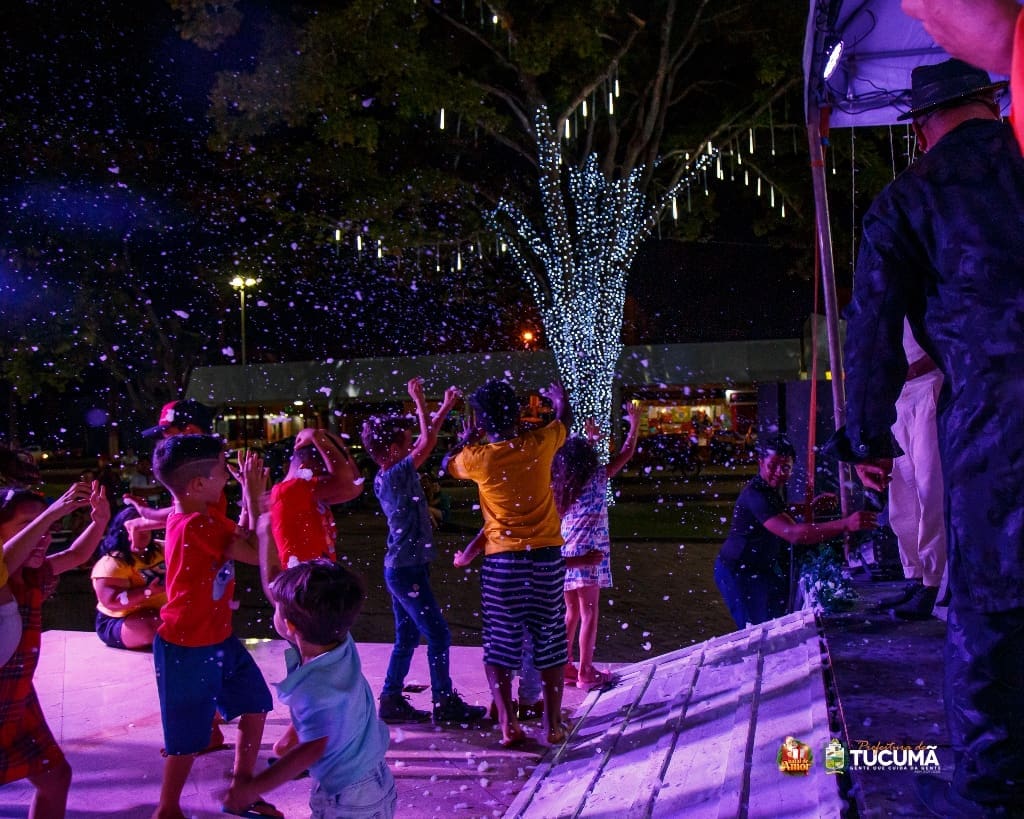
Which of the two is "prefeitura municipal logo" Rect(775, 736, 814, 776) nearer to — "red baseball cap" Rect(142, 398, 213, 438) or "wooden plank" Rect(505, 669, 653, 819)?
"wooden plank" Rect(505, 669, 653, 819)

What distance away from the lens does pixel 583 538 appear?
567 cm

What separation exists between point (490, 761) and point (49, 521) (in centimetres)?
235

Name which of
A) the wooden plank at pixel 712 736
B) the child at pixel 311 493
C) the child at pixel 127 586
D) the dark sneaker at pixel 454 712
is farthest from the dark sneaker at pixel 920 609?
the child at pixel 127 586

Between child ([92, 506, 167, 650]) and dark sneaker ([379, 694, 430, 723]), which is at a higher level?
child ([92, 506, 167, 650])

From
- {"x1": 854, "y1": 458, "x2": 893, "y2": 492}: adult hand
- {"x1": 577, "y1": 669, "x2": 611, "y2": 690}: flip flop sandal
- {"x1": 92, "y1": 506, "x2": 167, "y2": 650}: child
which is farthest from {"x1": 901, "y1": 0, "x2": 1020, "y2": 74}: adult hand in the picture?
{"x1": 92, "y1": 506, "x2": 167, "y2": 650}: child

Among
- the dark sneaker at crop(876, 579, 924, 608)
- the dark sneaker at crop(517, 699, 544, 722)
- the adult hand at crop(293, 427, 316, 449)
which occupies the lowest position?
the dark sneaker at crop(517, 699, 544, 722)

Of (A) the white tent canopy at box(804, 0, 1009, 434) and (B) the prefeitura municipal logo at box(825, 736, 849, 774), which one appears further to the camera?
(A) the white tent canopy at box(804, 0, 1009, 434)

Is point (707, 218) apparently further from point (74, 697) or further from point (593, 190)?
point (74, 697)

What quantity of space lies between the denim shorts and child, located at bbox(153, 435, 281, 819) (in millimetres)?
1317

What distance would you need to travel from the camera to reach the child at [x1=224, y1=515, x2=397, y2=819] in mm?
2457

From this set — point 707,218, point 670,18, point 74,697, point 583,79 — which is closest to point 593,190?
point 583,79

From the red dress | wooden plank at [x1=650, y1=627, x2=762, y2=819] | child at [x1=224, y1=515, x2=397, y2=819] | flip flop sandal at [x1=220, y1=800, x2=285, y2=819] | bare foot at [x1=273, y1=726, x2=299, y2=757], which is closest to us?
child at [x1=224, y1=515, x2=397, y2=819]

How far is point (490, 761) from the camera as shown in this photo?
4469 mm

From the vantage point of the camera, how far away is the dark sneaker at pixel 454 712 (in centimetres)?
507
